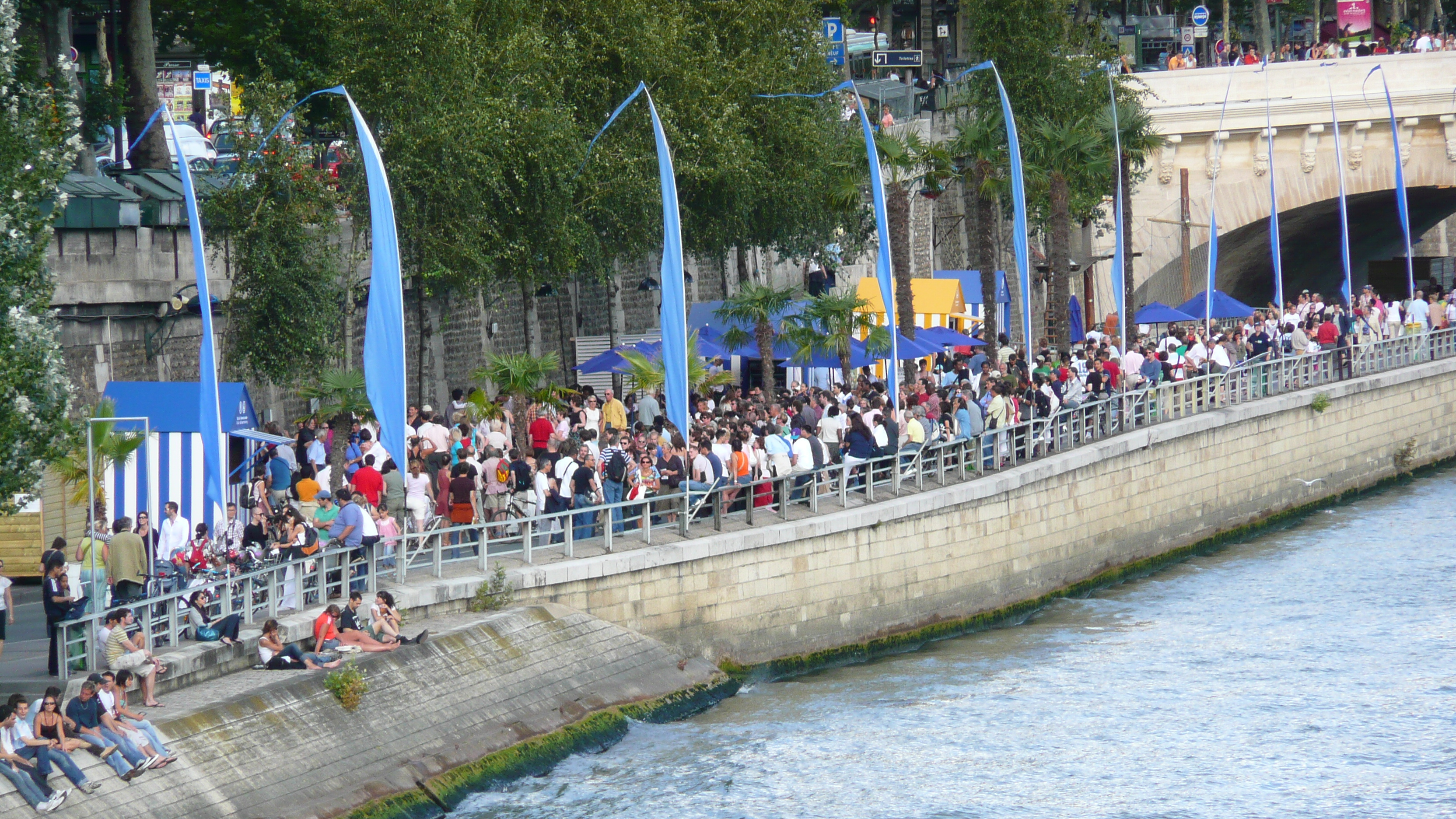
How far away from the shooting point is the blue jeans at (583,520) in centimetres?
2202

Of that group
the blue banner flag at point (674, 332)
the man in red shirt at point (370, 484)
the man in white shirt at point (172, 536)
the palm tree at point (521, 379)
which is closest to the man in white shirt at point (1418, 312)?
the palm tree at point (521, 379)

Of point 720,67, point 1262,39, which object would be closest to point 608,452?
point 720,67

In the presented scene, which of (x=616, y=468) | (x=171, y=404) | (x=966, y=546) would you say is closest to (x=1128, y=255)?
(x=966, y=546)

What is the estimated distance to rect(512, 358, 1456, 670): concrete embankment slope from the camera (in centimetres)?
2245

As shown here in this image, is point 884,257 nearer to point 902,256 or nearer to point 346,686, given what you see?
point 902,256

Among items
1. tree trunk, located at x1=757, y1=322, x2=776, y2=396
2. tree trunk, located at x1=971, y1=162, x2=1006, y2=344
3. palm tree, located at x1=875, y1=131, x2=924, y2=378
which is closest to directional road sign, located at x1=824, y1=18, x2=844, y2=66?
tree trunk, located at x1=971, y1=162, x2=1006, y2=344

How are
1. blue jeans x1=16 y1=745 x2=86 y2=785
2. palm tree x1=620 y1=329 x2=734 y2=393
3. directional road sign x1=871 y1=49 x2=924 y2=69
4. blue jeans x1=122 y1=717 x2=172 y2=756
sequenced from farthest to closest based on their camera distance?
1. directional road sign x1=871 y1=49 x2=924 y2=69
2. palm tree x1=620 y1=329 x2=734 y2=393
3. blue jeans x1=122 y1=717 x2=172 y2=756
4. blue jeans x1=16 y1=745 x2=86 y2=785

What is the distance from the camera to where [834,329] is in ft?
102

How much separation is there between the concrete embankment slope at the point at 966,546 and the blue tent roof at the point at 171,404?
4.13 m

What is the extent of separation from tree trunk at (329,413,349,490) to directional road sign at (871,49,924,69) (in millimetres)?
28291

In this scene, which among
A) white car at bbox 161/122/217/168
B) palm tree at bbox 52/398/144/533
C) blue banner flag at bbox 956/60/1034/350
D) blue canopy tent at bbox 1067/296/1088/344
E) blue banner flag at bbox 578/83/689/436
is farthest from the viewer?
blue canopy tent at bbox 1067/296/1088/344

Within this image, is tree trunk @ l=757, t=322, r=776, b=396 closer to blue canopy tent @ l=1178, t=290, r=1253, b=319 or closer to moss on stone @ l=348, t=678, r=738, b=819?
moss on stone @ l=348, t=678, r=738, b=819

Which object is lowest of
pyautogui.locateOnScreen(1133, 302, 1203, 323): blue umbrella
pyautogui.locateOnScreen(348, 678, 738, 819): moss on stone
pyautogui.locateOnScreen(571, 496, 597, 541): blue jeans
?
pyautogui.locateOnScreen(348, 678, 738, 819): moss on stone

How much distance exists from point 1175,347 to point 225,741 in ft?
75.8
